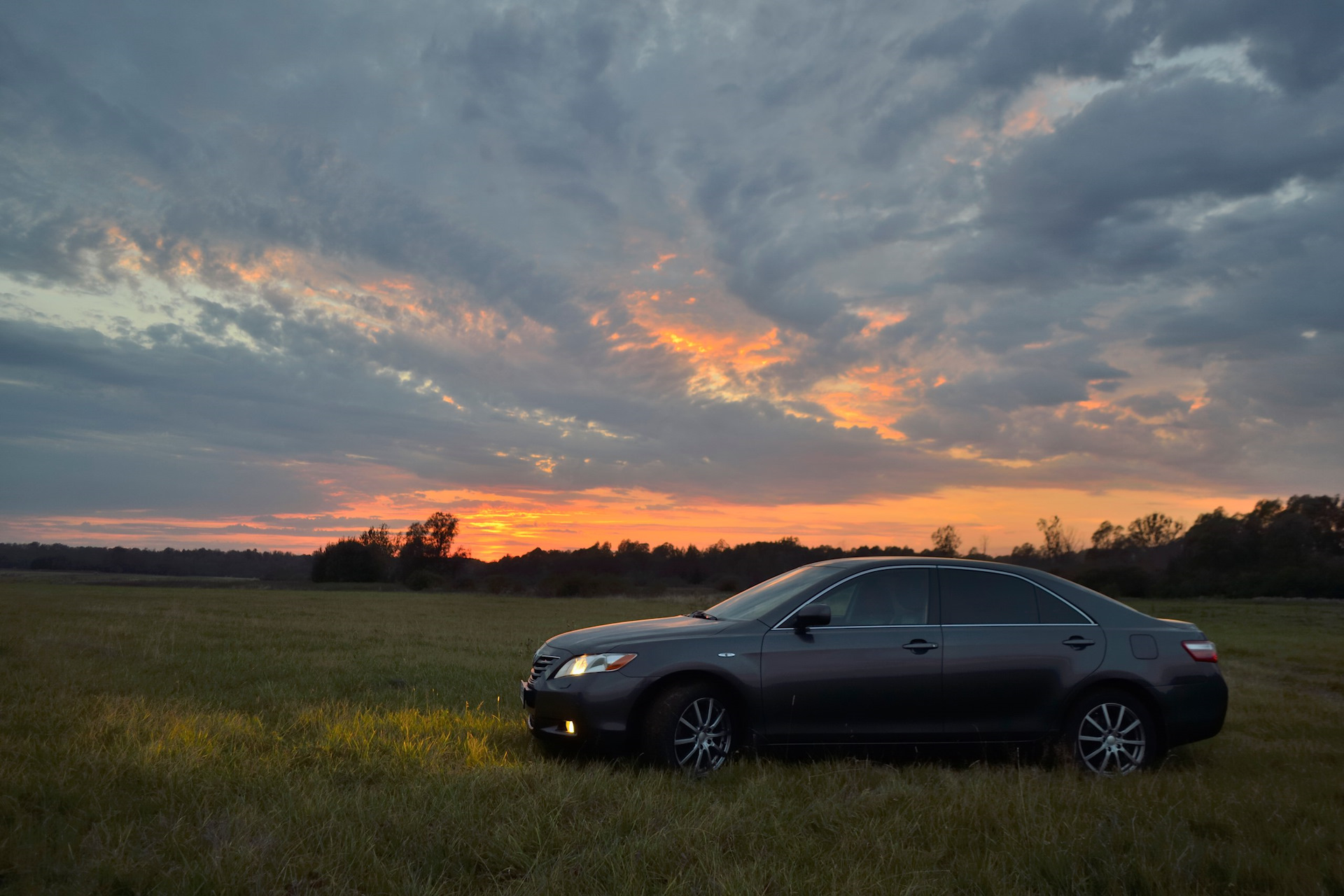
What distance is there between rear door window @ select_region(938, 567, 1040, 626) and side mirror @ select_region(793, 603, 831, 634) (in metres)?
1.12

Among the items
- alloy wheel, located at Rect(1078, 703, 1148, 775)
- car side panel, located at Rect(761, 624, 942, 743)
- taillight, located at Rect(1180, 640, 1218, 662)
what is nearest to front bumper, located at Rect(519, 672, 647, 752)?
car side panel, located at Rect(761, 624, 942, 743)

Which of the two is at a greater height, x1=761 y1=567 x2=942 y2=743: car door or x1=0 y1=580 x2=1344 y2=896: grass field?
x1=761 y1=567 x2=942 y2=743: car door

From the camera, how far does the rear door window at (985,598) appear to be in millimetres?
6398

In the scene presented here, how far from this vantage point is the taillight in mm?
6547

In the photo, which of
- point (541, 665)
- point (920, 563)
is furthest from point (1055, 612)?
point (541, 665)

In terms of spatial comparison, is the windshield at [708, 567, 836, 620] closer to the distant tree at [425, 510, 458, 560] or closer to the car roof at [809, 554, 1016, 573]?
the car roof at [809, 554, 1016, 573]

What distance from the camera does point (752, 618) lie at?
20.5 ft

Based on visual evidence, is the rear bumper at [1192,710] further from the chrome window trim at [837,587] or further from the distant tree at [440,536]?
the distant tree at [440,536]

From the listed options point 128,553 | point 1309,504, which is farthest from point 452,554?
point 1309,504

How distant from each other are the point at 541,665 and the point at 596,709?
0.84 m

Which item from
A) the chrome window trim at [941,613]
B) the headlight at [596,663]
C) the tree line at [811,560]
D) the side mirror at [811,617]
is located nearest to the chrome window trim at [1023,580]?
the chrome window trim at [941,613]

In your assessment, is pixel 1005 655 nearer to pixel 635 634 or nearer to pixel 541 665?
pixel 635 634

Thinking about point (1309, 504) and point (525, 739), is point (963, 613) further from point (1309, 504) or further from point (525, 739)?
point (1309, 504)

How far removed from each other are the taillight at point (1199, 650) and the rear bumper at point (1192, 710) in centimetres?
16
